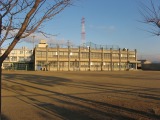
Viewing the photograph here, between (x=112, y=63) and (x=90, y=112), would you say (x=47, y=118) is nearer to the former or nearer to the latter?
(x=90, y=112)

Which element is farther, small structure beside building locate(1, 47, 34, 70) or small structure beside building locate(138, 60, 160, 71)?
small structure beside building locate(138, 60, 160, 71)

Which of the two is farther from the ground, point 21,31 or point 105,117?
point 21,31

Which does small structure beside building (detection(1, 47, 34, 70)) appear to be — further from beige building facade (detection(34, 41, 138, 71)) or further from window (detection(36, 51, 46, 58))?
beige building facade (detection(34, 41, 138, 71))

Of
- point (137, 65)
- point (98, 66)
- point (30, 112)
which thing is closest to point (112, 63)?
point (98, 66)

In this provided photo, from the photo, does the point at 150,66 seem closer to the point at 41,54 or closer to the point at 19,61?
the point at 41,54

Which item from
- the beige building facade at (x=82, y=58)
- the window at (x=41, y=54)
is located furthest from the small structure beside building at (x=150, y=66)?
the window at (x=41, y=54)

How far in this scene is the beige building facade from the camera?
11606 cm

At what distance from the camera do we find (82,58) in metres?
123

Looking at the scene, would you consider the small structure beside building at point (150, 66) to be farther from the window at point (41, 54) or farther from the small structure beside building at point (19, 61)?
the small structure beside building at point (19, 61)

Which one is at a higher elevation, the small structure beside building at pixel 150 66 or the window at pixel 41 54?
the window at pixel 41 54

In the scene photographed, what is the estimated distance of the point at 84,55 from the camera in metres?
123

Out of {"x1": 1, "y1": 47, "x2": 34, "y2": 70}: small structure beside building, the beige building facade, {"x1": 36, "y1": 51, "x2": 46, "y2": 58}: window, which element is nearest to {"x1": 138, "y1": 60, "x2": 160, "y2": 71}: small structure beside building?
the beige building facade

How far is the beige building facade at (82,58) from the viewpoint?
381 feet

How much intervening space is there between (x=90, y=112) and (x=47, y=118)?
187 centimetres
